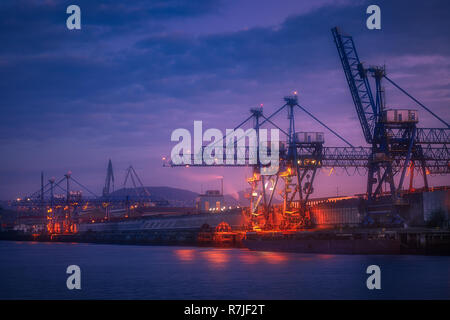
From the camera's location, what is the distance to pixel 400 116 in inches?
2552

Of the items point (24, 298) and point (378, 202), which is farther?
point (378, 202)

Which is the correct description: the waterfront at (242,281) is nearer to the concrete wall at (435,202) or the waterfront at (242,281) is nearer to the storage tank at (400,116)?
the concrete wall at (435,202)

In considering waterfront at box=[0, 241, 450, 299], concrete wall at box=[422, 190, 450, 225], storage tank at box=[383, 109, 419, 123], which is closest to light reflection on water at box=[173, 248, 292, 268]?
waterfront at box=[0, 241, 450, 299]

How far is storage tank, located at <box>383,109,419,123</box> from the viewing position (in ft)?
211

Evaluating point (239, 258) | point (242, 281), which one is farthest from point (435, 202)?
point (242, 281)

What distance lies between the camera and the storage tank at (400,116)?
211 ft

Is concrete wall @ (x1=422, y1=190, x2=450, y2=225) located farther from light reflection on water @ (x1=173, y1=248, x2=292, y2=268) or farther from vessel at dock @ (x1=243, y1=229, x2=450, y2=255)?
light reflection on water @ (x1=173, y1=248, x2=292, y2=268)

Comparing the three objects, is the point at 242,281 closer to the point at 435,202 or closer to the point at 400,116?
the point at 435,202

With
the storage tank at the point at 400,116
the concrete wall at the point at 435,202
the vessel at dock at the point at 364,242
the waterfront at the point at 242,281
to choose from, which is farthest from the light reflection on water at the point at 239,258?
the storage tank at the point at 400,116

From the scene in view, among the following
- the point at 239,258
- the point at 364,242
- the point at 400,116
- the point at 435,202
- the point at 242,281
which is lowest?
the point at 239,258

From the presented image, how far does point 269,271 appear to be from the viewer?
146 ft

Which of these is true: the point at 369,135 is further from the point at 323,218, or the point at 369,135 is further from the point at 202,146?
the point at 202,146
